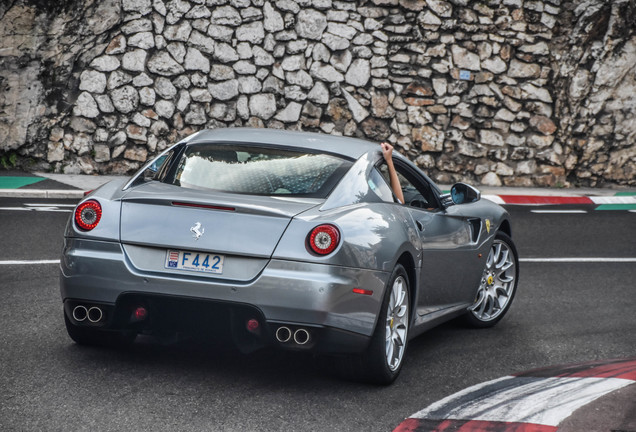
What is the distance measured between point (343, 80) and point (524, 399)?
13072 mm

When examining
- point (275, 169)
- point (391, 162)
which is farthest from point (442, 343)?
point (275, 169)

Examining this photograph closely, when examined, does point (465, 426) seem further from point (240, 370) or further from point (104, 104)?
point (104, 104)

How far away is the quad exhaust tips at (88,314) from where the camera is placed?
213 inches

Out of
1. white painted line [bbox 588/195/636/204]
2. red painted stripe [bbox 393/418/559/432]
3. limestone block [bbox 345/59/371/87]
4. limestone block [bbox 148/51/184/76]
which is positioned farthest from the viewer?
limestone block [bbox 345/59/371/87]

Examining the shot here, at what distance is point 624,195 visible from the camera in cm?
1833

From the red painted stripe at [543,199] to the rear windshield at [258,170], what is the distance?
1153 cm

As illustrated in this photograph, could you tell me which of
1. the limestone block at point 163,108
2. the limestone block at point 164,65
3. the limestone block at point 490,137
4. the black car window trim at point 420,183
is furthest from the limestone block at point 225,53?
the black car window trim at point 420,183

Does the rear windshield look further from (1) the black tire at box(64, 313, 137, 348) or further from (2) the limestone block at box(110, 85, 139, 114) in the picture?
(2) the limestone block at box(110, 85, 139, 114)

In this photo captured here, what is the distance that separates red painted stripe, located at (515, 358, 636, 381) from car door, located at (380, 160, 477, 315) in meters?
0.80

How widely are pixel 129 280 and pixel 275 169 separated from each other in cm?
117

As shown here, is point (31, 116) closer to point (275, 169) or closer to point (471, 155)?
point (471, 155)

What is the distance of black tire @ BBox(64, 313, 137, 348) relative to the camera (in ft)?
19.5

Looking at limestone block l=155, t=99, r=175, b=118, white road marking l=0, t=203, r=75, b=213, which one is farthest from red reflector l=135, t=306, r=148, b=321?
limestone block l=155, t=99, r=175, b=118

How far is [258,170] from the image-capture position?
5938 mm
